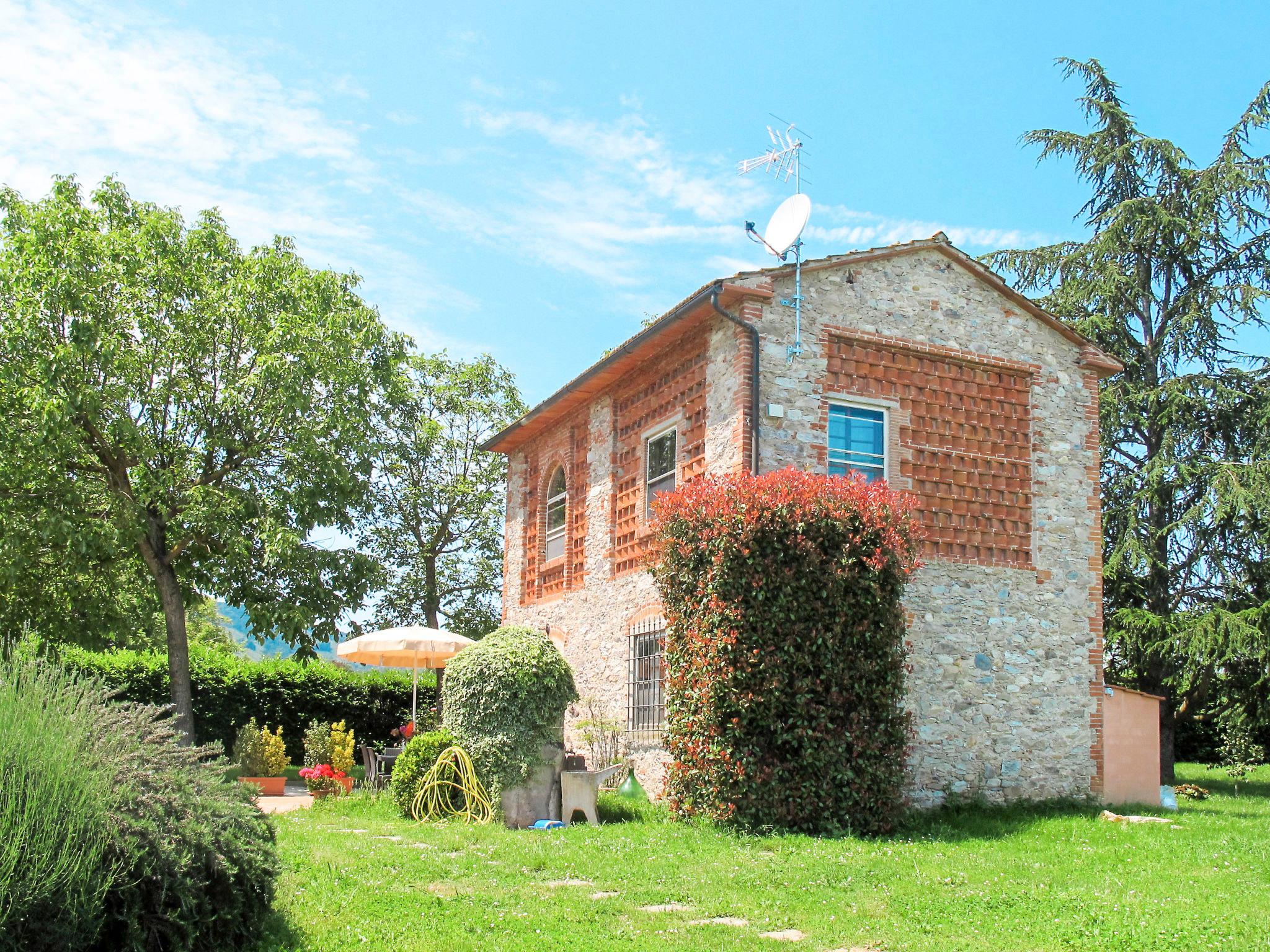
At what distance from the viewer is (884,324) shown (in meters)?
12.6

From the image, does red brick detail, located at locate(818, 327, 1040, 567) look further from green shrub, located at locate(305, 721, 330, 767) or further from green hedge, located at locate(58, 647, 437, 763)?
green hedge, located at locate(58, 647, 437, 763)

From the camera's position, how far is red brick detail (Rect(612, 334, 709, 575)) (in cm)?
1266

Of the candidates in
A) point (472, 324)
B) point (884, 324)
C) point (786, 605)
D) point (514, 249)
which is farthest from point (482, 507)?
point (786, 605)

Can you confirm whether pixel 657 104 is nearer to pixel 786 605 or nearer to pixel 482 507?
pixel 786 605

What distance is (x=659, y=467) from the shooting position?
13.7 meters

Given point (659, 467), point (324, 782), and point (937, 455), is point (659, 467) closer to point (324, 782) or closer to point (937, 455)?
point (937, 455)

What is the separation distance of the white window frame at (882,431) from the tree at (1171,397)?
8192mm

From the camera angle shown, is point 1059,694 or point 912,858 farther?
point 1059,694

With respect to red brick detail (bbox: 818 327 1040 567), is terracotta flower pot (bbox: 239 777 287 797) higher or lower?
lower

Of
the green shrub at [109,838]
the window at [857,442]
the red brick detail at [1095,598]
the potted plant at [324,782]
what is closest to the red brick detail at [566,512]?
the potted plant at [324,782]

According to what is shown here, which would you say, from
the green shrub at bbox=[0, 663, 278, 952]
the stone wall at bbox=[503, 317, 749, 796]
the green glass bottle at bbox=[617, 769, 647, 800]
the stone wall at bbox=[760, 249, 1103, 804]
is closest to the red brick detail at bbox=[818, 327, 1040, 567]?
the stone wall at bbox=[760, 249, 1103, 804]

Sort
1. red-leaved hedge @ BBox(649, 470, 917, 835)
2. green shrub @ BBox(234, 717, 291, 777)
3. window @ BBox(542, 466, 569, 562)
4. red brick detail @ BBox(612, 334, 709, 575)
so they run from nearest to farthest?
1. red-leaved hedge @ BBox(649, 470, 917, 835)
2. red brick detail @ BBox(612, 334, 709, 575)
3. green shrub @ BBox(234, 717, 291, 777)
4. window @ BBox(542, 466, 569, 562)

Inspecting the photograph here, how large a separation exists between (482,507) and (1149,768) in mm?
16225

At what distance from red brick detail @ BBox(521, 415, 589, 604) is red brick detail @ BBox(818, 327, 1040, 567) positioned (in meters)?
4.73
